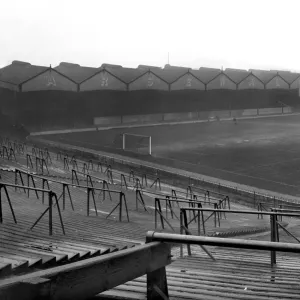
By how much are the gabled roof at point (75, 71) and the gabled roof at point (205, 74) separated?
557 inches

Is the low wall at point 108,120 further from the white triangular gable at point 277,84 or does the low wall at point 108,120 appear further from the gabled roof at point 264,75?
the white triangular gable at point 277,84

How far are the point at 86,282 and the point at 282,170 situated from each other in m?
26.5

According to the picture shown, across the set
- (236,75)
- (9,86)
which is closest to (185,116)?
(236,75)

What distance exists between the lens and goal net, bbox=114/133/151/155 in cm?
3494

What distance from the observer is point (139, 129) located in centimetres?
4516

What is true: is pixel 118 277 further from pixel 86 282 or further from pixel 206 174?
pixel 206 174

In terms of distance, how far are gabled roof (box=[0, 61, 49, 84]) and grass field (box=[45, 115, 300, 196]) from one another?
6.13 meters

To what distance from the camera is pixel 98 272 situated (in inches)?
106

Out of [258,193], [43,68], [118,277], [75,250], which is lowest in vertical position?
[258,193]

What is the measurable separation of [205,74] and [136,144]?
73.3 ft

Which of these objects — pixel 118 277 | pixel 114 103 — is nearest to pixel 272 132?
pixel 114 103

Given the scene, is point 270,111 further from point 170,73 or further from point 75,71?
point 75,71

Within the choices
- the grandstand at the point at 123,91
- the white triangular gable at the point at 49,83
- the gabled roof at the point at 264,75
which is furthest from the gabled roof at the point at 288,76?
the white triangular gable at the point at 49,83

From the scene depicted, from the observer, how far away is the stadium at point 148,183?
3162mm
